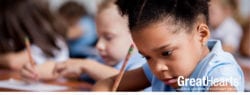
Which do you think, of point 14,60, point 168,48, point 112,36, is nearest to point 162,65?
point 168,48

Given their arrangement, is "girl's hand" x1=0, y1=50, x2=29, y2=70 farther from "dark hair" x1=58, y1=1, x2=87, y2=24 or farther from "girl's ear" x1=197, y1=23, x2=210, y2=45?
"girl's ear" x1=197, y1=23, x2=210, y2=45

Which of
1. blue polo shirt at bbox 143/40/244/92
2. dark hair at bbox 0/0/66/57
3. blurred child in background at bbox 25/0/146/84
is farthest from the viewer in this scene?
dark hair at bbox 0/0/66/57

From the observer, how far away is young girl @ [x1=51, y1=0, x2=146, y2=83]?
4.81 feet

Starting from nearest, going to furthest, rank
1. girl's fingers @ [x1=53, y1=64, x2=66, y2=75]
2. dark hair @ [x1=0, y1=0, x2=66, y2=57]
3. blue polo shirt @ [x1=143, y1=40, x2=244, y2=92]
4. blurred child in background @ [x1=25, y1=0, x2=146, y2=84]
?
blue polo shirt @ [x1=143, y1=40, x2=244, y2=92]
blurred child in background @ [x1=25, y1=0, x2=146, y2=84]
girl's fingers @ [x1=53, y1=64, x2=66, y2=75]
dark hair @ [x1=0, y1=0, x2=66, y2=57]

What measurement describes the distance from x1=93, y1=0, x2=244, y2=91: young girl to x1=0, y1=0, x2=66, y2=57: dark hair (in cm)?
39

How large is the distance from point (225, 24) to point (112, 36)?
34 cm

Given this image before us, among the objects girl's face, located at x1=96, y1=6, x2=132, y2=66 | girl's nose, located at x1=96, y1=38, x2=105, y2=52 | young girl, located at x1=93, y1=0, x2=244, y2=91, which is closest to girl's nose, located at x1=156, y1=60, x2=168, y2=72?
young girl, located at x1=93, y1=0, x2=244, y2=91

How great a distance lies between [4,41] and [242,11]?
0.65m

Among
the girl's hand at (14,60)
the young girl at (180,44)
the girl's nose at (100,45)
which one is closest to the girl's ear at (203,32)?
the young girl at (180,44)

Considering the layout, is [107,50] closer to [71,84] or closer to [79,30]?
[71,84]

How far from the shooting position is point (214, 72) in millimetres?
1346

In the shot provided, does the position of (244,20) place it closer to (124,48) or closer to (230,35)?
(230,35)

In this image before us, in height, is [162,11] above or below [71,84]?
above

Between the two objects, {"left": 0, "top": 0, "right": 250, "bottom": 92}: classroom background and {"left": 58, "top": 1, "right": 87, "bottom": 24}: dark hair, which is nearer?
{"left": 0, "top": 0, "right": 250, "bottom": 92}: classroom background
